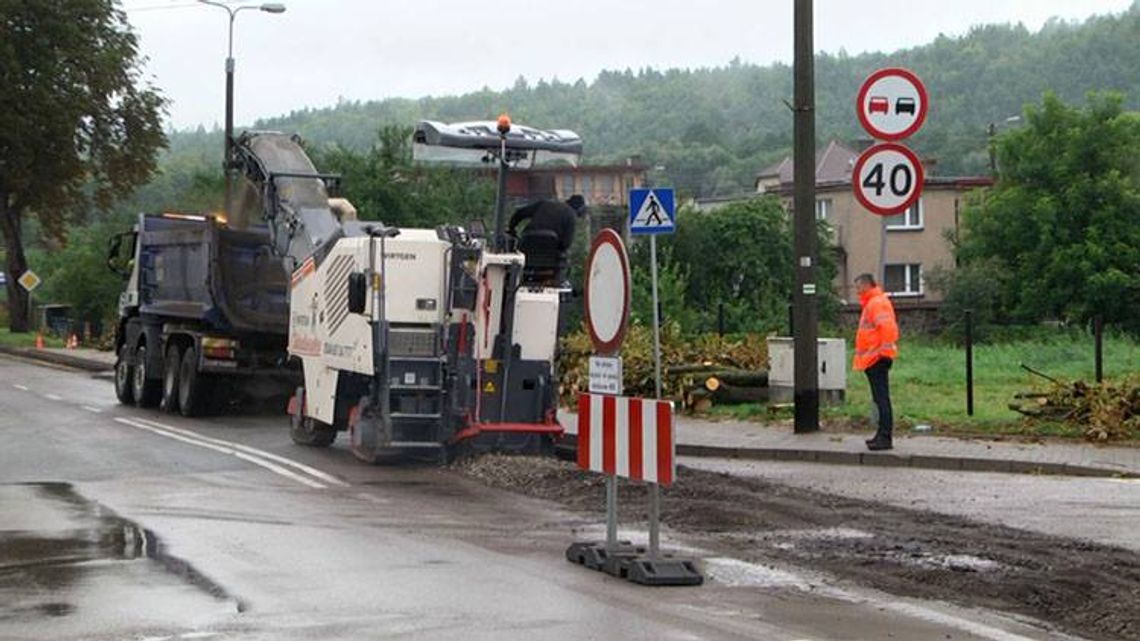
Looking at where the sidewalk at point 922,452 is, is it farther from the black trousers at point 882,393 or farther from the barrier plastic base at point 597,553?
the barrier plastic base at point 597,553

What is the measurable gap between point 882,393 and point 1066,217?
5916 cm

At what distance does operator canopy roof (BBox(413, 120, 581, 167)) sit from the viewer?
18.1 meters

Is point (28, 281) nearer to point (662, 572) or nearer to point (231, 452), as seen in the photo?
point (231, 452)

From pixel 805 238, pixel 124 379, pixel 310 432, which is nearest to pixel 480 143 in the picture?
pixel 805 238

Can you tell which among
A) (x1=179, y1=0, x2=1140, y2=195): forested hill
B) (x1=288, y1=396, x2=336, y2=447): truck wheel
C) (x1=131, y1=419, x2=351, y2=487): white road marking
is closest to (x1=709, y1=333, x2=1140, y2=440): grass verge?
(x1=288, y1=396, x2=336, y2=447): truck wheel

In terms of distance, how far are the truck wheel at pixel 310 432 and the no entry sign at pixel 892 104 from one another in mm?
7245

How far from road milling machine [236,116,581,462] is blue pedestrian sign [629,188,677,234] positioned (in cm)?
102

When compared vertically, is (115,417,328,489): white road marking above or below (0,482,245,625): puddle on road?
above

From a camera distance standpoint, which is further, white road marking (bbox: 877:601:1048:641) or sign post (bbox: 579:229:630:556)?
sign post (bbox: 579:229:630:556)

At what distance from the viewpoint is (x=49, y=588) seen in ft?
33.0

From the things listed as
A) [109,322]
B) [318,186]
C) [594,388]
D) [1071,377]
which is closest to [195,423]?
[318,186]

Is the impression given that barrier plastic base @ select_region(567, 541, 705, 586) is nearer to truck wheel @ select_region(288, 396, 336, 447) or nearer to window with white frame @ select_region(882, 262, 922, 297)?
truck wheel @ select_region(288, 396, 336, 447)

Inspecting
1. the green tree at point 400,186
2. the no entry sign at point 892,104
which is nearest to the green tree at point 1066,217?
the green tree at point 400,186

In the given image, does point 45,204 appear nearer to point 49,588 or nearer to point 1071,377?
point 1071,377
